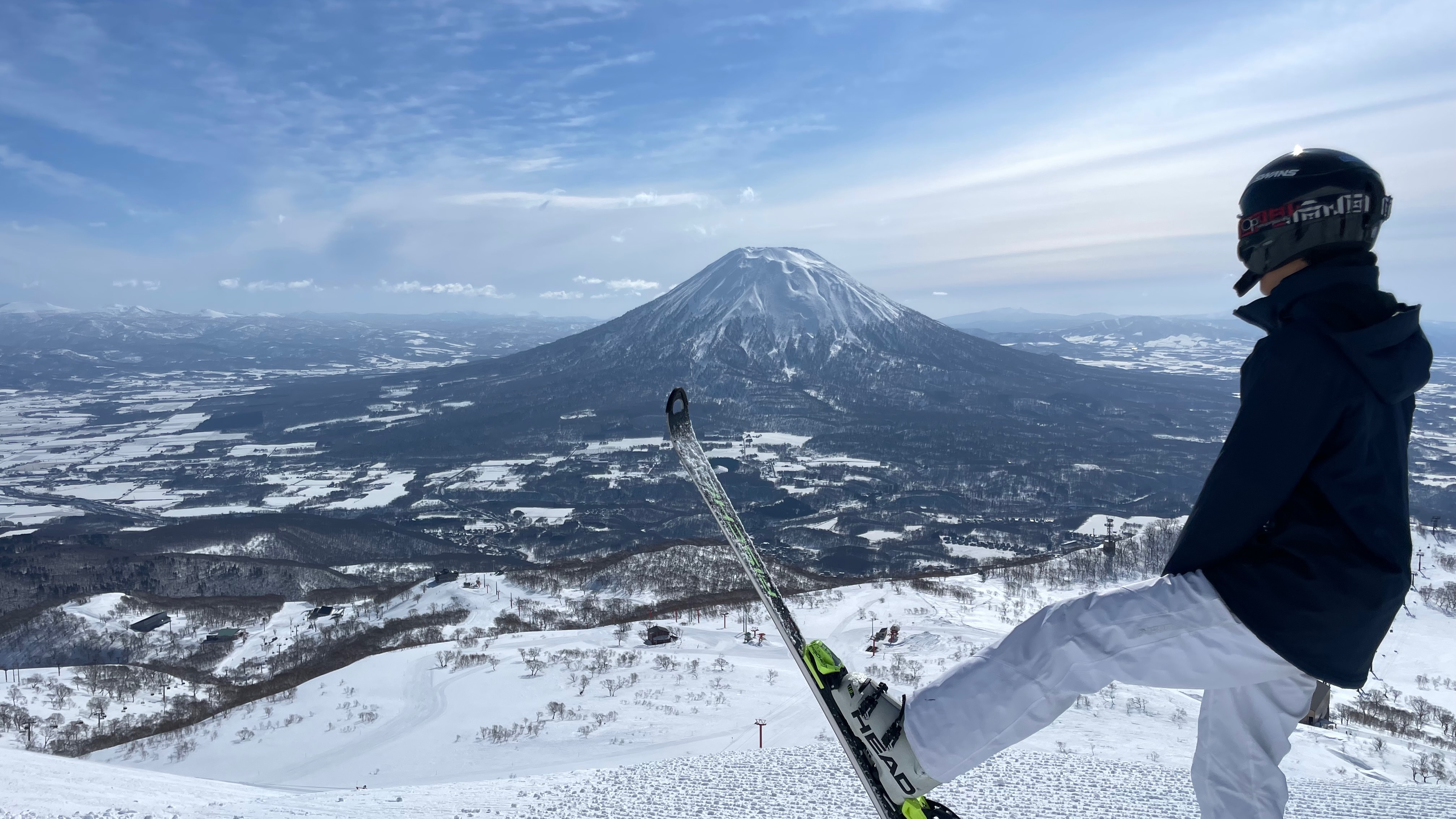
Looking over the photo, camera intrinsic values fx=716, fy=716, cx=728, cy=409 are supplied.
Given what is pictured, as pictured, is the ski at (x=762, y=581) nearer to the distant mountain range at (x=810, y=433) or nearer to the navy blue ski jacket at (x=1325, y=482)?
the navy blue ski jacket at (x=1325, y=482)

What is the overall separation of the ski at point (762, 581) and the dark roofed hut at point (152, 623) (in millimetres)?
54196

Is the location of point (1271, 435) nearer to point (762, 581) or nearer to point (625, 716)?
point (762, 581)

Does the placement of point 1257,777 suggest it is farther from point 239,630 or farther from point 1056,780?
point 239,630

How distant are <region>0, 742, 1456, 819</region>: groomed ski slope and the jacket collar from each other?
9044 millimetres

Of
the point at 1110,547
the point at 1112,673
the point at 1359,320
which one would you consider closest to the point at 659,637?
the point at 1112,673

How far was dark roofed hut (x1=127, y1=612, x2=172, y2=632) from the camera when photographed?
1727 inches

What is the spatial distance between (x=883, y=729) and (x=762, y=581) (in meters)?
1.21

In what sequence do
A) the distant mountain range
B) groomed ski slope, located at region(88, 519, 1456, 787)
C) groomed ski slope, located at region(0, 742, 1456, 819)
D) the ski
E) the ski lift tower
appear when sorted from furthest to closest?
the distant mountain range
the ski lift tower
groomed ski slope, located at region(88, 519, 1456, 787)
groomed ski slope, located at region(0, 742, 1456, 819)
the ski

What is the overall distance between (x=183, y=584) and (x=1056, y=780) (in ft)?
249

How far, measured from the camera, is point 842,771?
1133 cm

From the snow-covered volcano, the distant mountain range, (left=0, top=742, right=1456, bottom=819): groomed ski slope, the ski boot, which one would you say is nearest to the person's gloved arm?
the ski boot

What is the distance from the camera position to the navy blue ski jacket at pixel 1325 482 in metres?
1.95

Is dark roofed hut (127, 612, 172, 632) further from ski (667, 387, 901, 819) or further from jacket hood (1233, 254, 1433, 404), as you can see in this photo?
jacket hood (1233, 254, 1433, 404)

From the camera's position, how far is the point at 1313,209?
2.25 m
